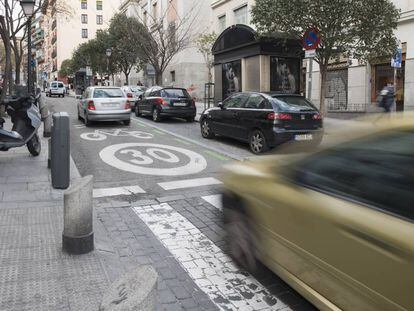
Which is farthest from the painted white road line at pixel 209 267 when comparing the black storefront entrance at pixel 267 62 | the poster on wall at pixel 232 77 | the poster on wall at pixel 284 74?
the poster on wall at pixel 232 77

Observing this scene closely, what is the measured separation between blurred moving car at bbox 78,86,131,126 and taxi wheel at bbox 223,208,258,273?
1229cm

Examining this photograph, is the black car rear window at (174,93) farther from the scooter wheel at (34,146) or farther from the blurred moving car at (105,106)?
the scooter wheel at (34,146)

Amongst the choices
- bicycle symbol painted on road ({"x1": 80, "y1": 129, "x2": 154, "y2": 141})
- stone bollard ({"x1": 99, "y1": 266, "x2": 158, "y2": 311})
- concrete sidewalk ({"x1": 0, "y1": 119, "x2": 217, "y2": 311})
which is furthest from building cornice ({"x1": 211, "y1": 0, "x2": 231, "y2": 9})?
stone bollard ({"x1": 99, "y1": 266, "x2": 158, "y2": 311})

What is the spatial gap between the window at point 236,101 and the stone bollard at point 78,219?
754 centimetres

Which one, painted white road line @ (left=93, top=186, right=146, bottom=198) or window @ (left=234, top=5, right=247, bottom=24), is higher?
window @ (left=234, top=5, right=247, bottom=24)

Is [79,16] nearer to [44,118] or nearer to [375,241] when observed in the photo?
[44,118]

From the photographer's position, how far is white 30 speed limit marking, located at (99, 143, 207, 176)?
9086 mm

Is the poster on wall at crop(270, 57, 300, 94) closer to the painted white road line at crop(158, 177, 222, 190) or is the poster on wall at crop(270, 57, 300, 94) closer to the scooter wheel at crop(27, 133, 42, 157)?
the scooter wheel at crop(27, 133, 42, 157)

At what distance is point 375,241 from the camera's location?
265 cm

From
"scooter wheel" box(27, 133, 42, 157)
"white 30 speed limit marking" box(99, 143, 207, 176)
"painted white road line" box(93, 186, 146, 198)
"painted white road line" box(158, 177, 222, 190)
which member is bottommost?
"painted white road line" box(93, 186, 146, 198)

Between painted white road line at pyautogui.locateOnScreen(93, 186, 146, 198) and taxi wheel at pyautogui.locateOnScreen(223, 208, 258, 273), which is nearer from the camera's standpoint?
taxi wheel at pyautogui.locateOnScreen(223, 208, 258, 273)

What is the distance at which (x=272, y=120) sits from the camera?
10578 millimetres

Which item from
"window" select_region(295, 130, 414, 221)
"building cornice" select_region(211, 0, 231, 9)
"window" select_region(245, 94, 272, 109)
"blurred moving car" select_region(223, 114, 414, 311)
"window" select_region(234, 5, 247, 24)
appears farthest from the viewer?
"building cornice" select_region(211, 0, 231, 9)

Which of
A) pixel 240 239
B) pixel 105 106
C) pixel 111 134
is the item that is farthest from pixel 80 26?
pixel 240 239
